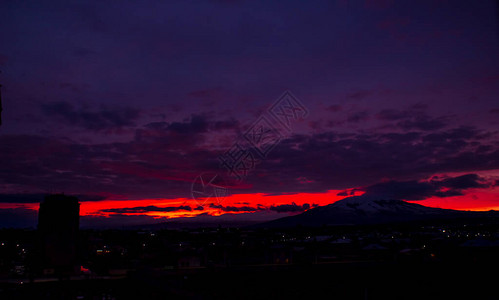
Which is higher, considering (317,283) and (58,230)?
(58,230)

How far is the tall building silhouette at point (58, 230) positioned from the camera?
42.2 m

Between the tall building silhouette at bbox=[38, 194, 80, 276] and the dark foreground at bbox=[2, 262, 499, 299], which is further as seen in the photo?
the tall building silhouette at bbox=[38, 194, 80, 276]

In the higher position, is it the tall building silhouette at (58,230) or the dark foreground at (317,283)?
the tall building silhouette at (58,230)

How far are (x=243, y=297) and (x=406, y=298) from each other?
8128 mm

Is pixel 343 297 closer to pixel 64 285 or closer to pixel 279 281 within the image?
pixel 279 281

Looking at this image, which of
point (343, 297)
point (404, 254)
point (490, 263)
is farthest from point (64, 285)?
point (490, 263)

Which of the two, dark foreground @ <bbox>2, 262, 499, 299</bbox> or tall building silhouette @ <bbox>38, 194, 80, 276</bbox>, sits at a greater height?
tall building silhouette @ <bbox>38, 194, 80, 276</bbox>

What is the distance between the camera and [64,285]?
23109mm

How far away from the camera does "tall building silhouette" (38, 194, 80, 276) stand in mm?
42156

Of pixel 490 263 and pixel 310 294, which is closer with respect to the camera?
pixel 310 294

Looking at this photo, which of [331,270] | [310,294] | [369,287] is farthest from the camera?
[331,270]

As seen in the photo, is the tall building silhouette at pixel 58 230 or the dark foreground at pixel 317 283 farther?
the tall building silhouette at pixel 58 230

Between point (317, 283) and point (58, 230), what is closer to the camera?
point (317, 283)

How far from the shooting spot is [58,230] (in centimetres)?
4528
